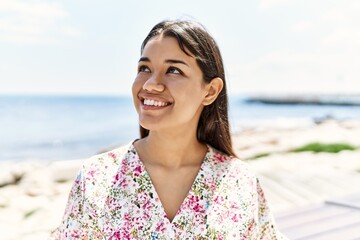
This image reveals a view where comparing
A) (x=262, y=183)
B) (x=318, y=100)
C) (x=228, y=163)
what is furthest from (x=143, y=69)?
(x=318, y=100)

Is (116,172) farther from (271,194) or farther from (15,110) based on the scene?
(15,110)

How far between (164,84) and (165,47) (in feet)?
0.36

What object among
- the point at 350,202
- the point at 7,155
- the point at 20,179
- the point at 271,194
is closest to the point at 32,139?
the point at 7,155

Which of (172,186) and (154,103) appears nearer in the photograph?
(154,103)

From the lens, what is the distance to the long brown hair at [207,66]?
143 centimetres

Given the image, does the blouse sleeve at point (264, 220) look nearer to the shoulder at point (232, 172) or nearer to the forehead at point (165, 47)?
→ the shoulder at point (232, 172)

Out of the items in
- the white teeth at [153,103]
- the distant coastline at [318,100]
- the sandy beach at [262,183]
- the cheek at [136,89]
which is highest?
A: the distant coastline at [318,100]

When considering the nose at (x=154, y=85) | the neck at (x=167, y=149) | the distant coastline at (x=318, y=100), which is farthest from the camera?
the distant coastline at (x=318, y=100)

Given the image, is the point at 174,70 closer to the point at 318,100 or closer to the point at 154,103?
the point at 154,103

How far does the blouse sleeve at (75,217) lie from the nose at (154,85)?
331 millimetres

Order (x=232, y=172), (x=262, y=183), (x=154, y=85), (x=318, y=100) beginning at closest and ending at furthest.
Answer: (x=154, y=85)
(x=232, y=172)
(x=262, y=183)
(x=318, y=100)

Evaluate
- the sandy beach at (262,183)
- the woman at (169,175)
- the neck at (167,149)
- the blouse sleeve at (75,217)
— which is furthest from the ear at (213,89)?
the sandy beach at (262,183)

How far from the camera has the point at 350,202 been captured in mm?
2643

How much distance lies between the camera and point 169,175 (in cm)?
152
